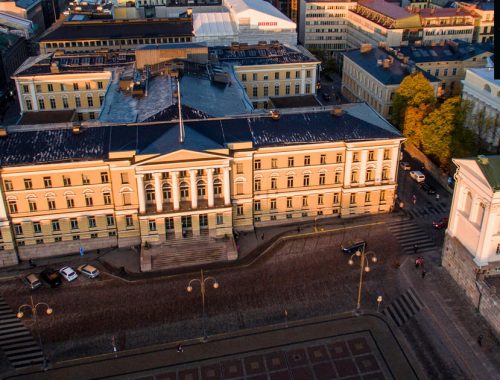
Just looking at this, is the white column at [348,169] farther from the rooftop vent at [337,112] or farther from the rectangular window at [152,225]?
the rectangular window at [152,225]

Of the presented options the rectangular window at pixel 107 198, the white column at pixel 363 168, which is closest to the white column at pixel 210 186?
the rectangular window at pixel 107 198

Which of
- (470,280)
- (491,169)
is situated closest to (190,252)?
(470,280)

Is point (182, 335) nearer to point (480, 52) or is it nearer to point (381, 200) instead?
point (381, 200)

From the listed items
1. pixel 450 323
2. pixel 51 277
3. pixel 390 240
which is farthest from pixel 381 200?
pixel 51 277

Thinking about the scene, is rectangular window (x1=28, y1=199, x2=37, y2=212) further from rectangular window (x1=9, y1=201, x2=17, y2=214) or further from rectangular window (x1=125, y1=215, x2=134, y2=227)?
rectangular window (x1=125, y1=215, x2=134, y2=227)

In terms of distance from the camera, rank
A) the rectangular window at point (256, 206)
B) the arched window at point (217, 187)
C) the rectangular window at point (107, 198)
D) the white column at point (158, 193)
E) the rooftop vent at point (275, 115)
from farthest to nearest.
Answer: the rooftop vent at point (275, 115) < the rectangular window at point (256, 206) < the arched window at point (217, 187) < the rectangular window at point (107, 198) < the white column at point (158, 193)

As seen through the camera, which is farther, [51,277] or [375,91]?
[375,91]

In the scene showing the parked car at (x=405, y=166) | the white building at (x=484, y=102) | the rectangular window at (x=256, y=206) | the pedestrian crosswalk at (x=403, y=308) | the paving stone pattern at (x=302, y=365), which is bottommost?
the paving stone pattern at (x=302, y=365)

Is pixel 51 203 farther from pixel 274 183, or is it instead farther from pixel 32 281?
pixel 274 183
